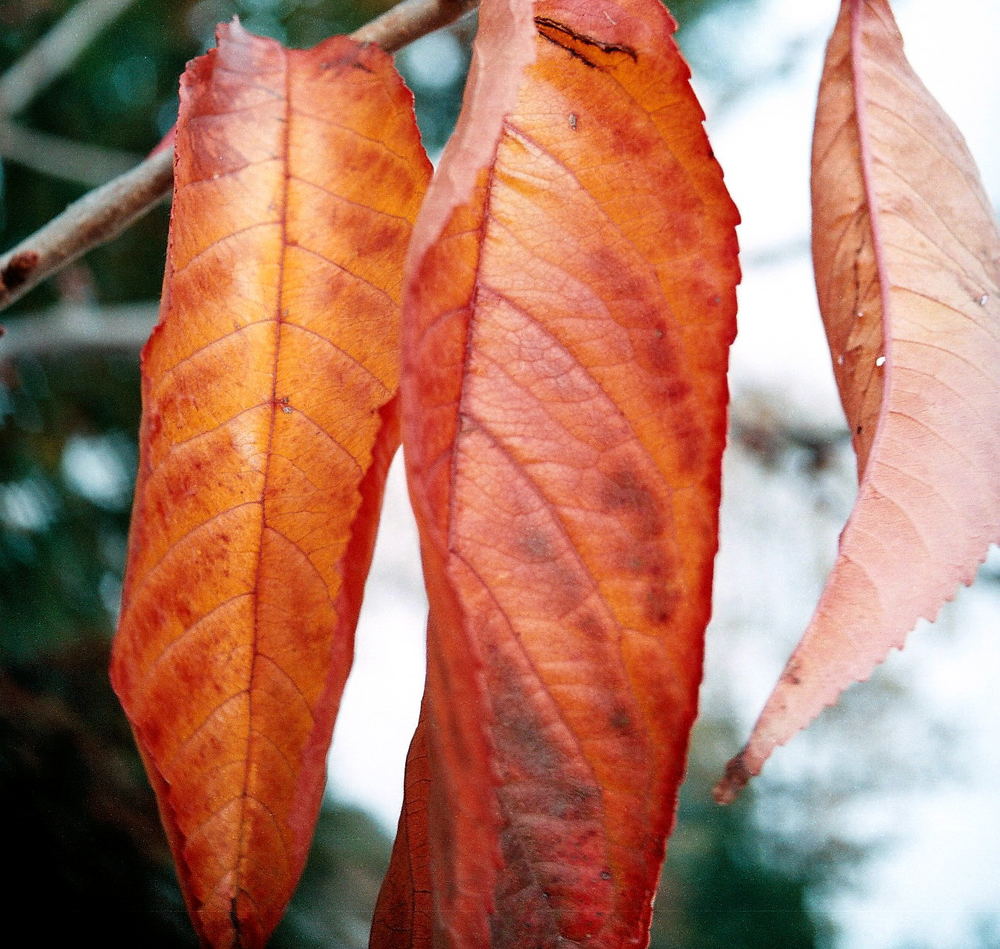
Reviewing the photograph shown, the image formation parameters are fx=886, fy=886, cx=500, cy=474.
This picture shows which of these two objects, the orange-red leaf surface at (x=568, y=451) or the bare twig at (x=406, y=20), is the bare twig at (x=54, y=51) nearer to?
the bare twig at (x=406, y=20)

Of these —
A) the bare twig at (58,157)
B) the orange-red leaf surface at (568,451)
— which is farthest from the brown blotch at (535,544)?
the bare twig at (58,157)

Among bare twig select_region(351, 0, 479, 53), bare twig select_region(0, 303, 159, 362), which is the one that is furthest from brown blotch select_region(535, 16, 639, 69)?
bare twig select_region(0, 303, 159, 362)

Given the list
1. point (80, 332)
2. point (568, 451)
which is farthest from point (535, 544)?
point (80, 332)

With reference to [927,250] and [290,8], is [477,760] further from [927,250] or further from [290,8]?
[290,8]

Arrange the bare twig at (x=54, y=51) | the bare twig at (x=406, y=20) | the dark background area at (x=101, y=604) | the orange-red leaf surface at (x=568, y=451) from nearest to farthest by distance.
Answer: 1. the orange-red leaf surface at (x=568, y=451)
2. the bare twig at (x=406, y=20)
3. the dark background area at (x=101, y=604)
4. the bare twig at (x=54, y=51)

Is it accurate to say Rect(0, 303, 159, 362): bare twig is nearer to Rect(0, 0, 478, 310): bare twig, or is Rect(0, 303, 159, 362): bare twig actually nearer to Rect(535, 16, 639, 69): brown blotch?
Rect(0, 0, 478, 310): bare twig

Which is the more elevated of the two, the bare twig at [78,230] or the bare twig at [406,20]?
the bare twig at [406,20]

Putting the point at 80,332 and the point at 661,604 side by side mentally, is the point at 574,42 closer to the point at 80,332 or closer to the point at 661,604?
the point at 661,604
